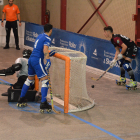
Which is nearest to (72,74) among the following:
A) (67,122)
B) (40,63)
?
(40,63)

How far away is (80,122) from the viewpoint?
5.98 m

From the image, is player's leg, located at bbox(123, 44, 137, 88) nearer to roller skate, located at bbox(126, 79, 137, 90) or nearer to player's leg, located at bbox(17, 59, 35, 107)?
roller skate, located at bbox(126, 79, 137, 90)

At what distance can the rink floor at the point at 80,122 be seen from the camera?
527cm

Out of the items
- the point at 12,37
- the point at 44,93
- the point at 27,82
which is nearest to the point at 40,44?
the point at 27,82

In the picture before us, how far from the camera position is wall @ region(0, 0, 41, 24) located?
18469mm

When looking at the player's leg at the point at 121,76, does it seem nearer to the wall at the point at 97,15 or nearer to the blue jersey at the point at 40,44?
the blue jersey at the point at 40,44

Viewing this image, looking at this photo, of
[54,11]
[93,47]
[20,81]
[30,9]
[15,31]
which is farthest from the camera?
[30,9]

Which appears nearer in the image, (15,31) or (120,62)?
(120,62)

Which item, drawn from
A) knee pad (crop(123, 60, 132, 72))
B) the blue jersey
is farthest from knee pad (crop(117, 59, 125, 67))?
the blue jersey

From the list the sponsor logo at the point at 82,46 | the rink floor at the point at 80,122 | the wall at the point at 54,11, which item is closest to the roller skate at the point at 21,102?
the rink floor at the point at 80,122

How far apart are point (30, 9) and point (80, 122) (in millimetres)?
13738

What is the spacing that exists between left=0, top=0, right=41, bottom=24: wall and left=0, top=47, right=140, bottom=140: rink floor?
11.1 m

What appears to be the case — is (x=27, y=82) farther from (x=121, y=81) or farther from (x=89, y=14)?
(x=89, y=14)

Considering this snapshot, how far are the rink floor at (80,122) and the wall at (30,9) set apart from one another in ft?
36.4
